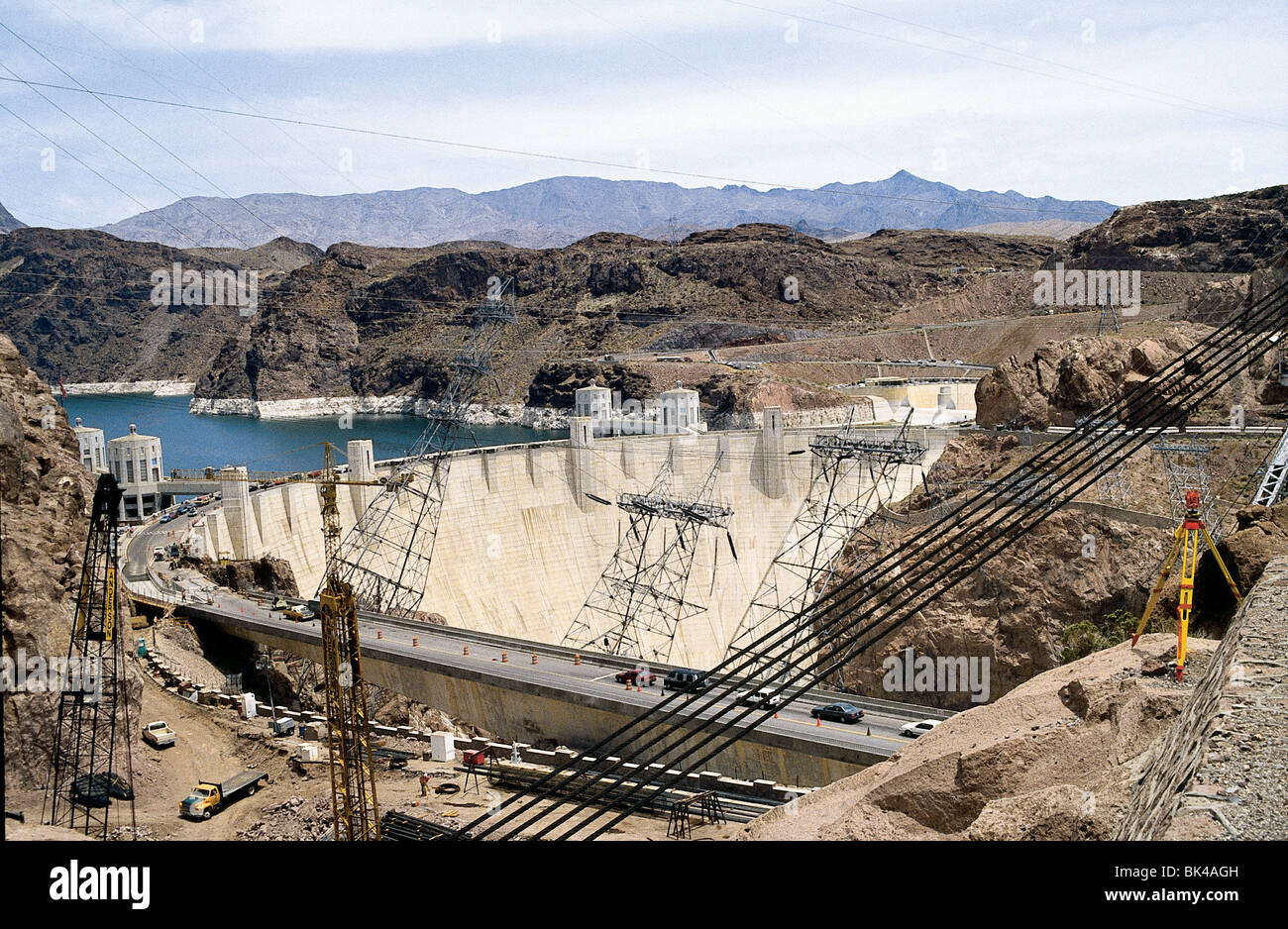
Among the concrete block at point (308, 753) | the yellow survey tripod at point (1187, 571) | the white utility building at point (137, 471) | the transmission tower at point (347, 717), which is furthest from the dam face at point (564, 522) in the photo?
the yellow survey tripod at point (1187, 571)

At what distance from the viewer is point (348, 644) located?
20.3 m

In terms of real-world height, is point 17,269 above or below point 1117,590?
above

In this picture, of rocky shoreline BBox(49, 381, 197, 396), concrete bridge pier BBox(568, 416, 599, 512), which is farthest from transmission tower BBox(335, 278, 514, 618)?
rocky shoreline BBox(49, 381, 197, 396)

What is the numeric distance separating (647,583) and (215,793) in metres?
24.0

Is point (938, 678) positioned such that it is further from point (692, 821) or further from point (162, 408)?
point (162, 408)

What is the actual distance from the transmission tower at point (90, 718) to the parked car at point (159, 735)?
4.72 feet

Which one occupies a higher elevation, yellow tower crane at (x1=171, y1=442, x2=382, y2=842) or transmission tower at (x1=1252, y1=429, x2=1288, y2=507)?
transmission tower at (x1=1252, y1=429, x2=1288, y2=507)

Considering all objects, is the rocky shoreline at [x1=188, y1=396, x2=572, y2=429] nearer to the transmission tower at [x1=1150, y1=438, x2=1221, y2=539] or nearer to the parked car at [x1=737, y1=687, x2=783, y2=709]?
→ the transmission tower at [x1=1150, y1=438, x2=1221, y2=539]

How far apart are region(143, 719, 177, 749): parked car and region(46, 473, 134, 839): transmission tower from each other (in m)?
1.44

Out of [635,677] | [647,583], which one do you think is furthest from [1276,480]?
[647,583]

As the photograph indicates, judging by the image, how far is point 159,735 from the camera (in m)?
24.2

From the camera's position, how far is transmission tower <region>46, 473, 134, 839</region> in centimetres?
2005
